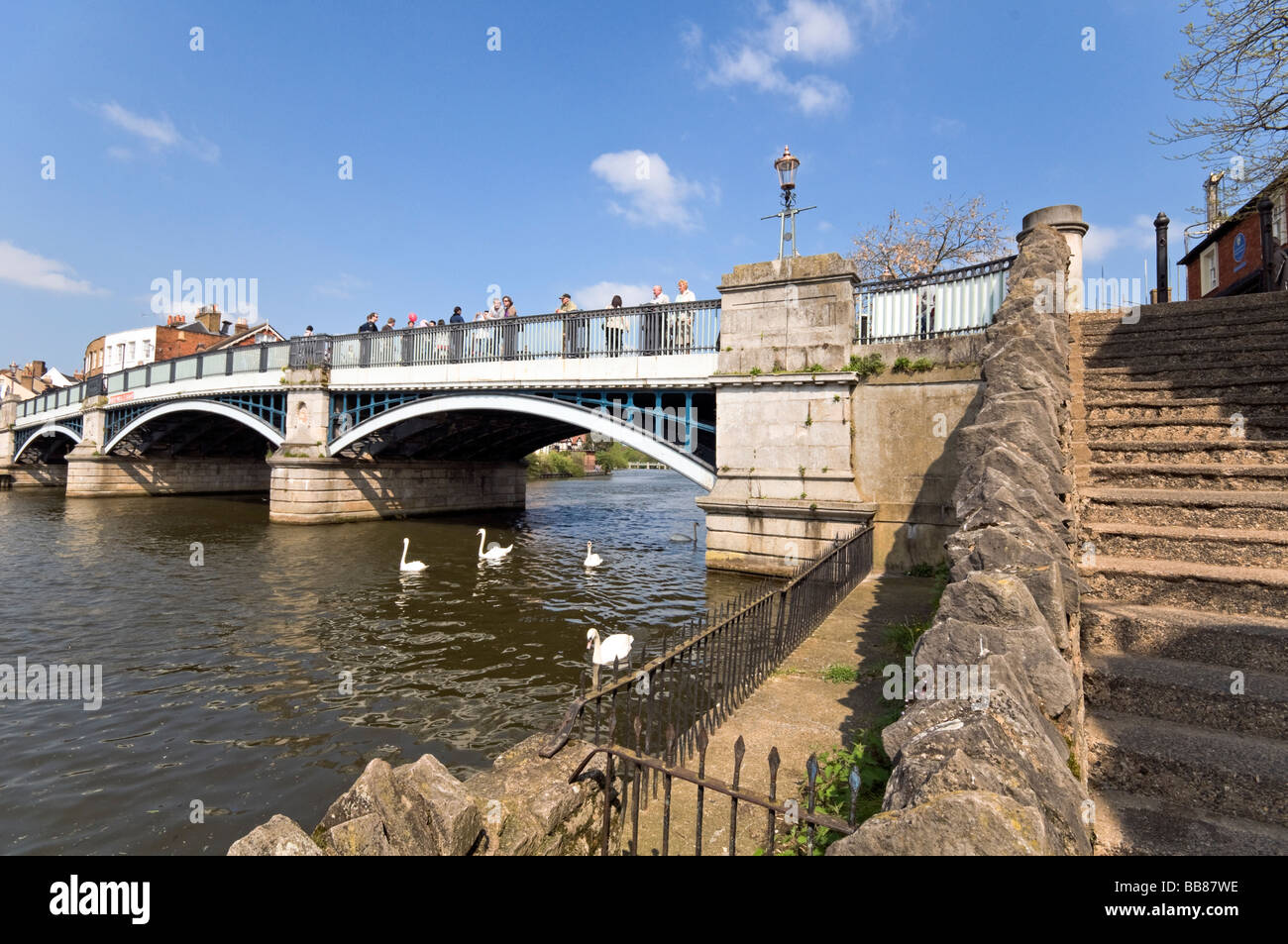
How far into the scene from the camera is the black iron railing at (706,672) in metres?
3.90

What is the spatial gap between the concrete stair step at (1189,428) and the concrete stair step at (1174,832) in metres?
4.47

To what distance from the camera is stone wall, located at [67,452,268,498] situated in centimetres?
3731

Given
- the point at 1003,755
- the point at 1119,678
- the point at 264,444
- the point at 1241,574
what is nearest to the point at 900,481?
the point at 1241,574

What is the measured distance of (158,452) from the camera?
3941 cm

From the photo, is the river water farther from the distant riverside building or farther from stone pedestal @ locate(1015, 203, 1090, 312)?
the distant riverside building

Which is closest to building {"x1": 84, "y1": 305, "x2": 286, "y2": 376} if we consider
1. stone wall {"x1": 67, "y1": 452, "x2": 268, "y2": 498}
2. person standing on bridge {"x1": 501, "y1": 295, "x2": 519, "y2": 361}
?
stone wall {"x1": 67, "y1": 452, "x2": 268, "y2": 498}

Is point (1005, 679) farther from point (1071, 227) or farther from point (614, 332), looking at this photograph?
point (614, 332)

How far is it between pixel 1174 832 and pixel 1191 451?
453cm

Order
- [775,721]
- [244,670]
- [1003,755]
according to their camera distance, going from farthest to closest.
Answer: [244,670], [775,721], [1003,755]

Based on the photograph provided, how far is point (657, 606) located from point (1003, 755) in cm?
1064

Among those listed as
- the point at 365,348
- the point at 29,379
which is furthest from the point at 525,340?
the point at 29,379
